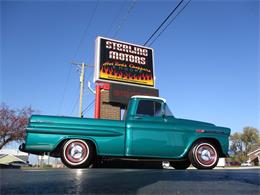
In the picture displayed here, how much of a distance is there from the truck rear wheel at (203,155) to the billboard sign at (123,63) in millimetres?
10378

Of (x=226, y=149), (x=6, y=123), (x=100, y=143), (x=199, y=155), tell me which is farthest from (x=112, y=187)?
(x=6, y=123)

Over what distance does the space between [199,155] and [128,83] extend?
35.2 feet

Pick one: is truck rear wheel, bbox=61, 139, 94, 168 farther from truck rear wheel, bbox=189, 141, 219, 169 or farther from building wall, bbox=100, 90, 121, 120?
building wall, bbox=100, 90, 121, 120

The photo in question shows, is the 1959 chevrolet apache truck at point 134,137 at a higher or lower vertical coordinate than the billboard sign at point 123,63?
lower

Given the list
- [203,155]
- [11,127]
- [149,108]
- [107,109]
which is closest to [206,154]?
[203,155]

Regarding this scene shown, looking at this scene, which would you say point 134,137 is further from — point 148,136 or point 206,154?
point 206,154

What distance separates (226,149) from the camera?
7.15 m

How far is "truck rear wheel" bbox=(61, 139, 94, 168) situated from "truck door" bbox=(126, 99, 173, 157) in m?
0.84

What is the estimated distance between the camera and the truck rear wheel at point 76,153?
20.4 ft

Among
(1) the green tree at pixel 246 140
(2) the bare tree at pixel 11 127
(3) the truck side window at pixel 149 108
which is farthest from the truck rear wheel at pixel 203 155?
(1) the green tree at pixel 246 140

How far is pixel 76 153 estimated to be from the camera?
629 cm

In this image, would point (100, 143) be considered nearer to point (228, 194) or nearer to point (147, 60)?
point (228, 194)

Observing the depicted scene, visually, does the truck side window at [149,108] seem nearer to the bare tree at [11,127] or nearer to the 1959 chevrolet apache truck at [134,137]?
the 1959 chevrolet apache truck at [134,137]

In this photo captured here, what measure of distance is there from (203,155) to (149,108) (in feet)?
5.35
